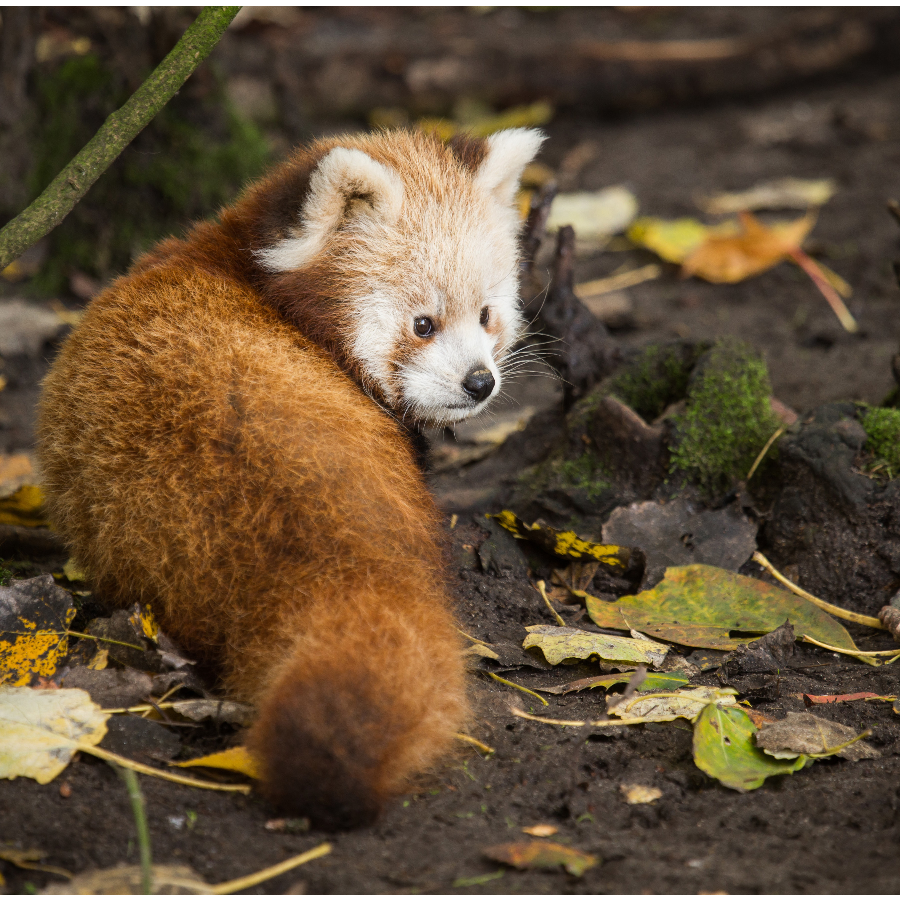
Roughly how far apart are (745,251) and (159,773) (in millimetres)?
5537

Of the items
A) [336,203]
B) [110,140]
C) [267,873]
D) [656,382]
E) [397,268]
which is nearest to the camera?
[267,873]

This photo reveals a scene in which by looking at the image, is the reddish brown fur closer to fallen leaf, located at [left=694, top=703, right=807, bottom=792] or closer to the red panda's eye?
the red panda's eye

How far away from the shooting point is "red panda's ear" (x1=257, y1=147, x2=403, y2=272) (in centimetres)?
331

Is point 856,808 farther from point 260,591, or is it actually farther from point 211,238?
point 211,238

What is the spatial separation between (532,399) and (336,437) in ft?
11.0

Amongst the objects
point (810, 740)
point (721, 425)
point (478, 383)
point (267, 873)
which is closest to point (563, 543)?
point (478, 383)

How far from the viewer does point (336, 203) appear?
340 cm

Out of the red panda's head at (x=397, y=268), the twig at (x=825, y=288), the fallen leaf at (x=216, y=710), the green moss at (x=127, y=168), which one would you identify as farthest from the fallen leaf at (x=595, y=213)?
Result: the fallen leaf at (x=216, y=710)

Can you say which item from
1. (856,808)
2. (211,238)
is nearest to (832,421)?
(856,808)

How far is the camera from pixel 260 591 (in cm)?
260

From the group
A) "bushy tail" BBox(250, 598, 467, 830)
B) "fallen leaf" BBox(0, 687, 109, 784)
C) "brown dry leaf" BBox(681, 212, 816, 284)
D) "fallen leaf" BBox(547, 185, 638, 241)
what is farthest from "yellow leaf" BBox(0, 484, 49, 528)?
"brown dry leaf" BBox(681, 212, 816, 284)

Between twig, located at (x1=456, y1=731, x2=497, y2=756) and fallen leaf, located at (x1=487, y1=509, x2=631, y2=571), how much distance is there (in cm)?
115

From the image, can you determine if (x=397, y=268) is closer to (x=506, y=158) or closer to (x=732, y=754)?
(x=506, y=158)

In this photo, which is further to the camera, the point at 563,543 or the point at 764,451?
the point at 764,451
